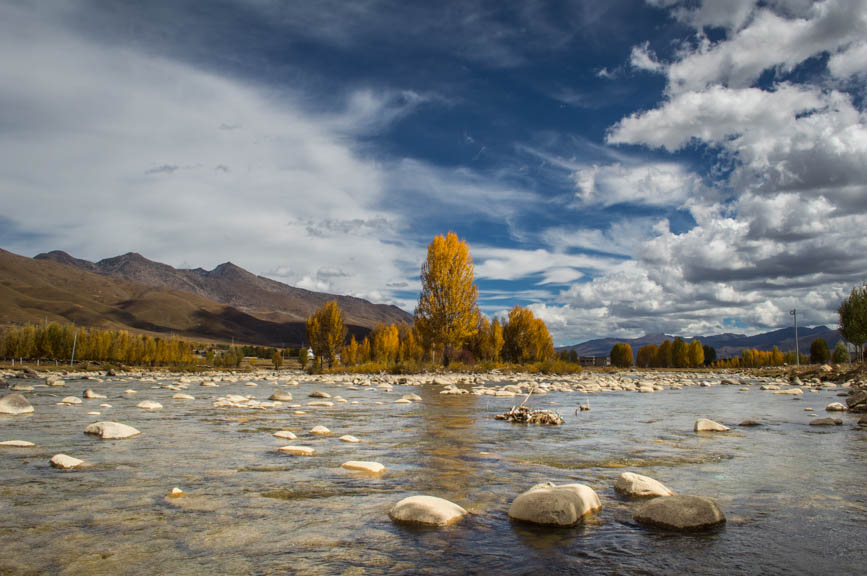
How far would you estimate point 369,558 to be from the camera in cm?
297

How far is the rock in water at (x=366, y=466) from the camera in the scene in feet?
17.8

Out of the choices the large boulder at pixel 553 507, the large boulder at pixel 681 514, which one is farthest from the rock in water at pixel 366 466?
the large boulder at pixel 681 514

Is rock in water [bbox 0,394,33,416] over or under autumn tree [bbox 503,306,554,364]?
under

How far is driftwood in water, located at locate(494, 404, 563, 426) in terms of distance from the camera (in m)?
9.92

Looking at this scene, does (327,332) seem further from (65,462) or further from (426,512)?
(426,512)

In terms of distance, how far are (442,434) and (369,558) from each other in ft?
17.8

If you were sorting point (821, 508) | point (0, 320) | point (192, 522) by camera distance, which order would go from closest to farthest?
point (192, 522), point (821, 508), point (0, 320)

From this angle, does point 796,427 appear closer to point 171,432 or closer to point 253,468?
point 253,468

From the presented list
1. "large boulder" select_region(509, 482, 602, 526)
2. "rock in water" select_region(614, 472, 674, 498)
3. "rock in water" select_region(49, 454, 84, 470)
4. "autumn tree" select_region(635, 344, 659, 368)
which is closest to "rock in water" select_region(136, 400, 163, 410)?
"rock in water" select_region(49, 454, 84, 470)

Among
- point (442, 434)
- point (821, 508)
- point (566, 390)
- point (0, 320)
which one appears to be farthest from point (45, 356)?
point (0, 320)

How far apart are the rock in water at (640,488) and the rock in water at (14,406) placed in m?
11.7

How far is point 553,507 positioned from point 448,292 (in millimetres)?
34582

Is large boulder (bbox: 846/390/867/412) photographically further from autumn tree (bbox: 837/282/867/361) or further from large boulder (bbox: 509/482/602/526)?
autumn tree (bbox: 837/282/867/361)

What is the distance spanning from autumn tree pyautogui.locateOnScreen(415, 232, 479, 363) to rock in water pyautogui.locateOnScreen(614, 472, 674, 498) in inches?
1321
